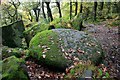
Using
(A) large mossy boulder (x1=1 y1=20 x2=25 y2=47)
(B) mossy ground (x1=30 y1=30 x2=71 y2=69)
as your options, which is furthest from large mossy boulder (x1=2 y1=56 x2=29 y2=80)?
(A) large mossy boulder (x1=1 y1=20 x2=25 y2=47)

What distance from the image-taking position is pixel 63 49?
686 centimetres

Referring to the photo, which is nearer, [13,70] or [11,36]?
[13,70]

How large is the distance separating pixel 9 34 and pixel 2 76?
5.57 m

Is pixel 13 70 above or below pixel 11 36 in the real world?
above

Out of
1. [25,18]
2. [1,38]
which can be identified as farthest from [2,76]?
[25,18]

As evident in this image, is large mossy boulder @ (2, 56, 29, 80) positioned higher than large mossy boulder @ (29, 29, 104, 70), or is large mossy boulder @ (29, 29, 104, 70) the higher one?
large mossy boulder @ (2, 56, 29, 80)

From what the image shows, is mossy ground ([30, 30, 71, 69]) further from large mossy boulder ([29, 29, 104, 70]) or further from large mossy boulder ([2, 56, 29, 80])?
large mossy boulder ([2, 56, 29, 80])

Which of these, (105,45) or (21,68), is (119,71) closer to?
(105,45)

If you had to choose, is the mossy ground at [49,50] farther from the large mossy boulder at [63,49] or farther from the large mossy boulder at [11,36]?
the large mossy boulder at [11,36]

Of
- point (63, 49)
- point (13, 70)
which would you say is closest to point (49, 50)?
point (63, 49)

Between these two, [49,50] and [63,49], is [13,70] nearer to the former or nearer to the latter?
[49,50]

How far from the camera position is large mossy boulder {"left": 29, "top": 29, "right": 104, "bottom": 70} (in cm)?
646

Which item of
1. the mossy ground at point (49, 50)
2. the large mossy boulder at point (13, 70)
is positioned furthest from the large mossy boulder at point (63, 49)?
the large mossy boulder at point (13, 70)

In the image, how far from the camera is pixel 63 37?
7.45m
